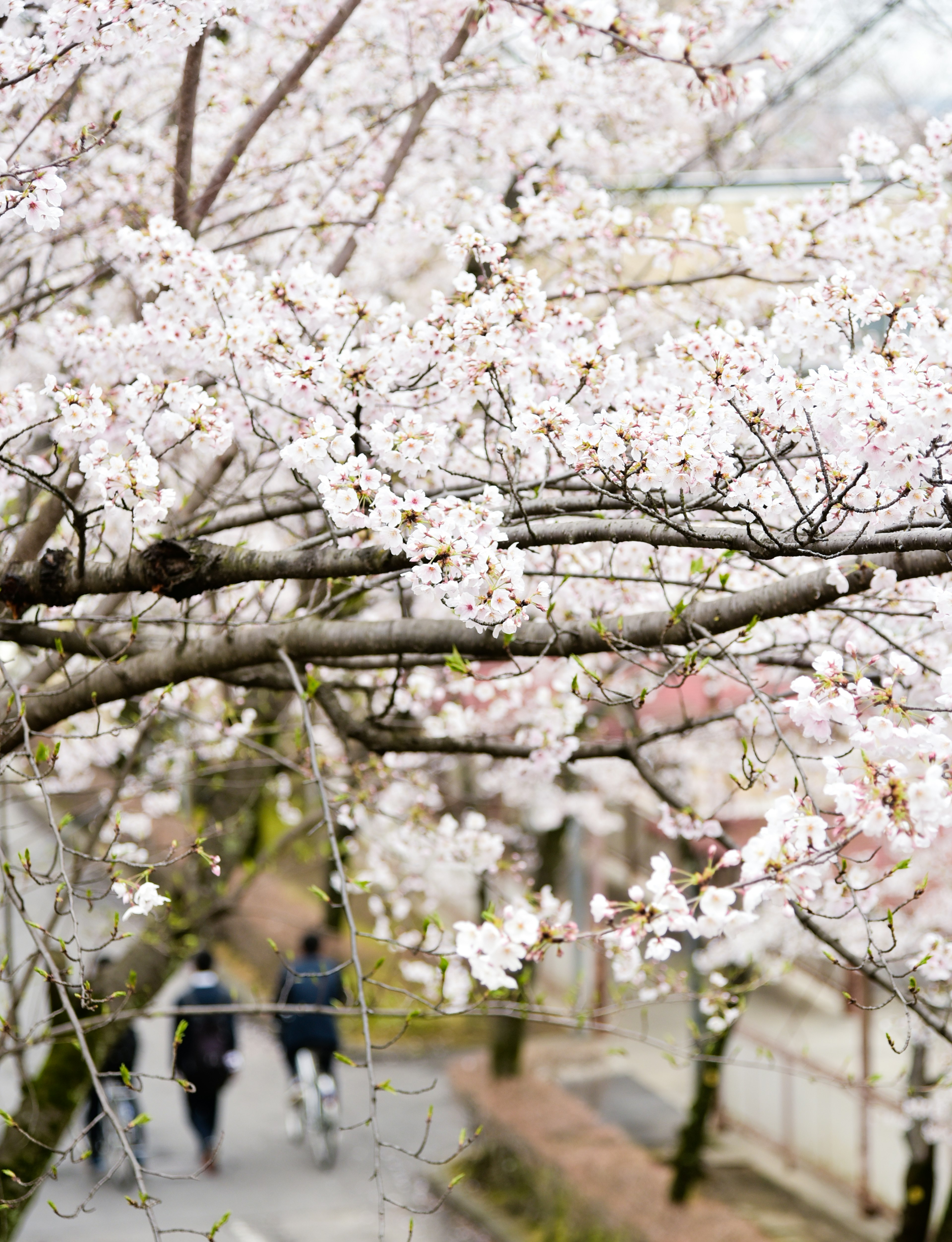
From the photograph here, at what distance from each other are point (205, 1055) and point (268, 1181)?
101cm

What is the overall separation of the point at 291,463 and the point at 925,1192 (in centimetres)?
609

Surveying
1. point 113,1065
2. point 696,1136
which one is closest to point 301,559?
point 696,1136

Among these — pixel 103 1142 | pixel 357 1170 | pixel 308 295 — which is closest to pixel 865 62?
pixel 308 295

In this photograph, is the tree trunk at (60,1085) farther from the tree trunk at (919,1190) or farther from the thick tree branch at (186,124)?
the tree trunk at (919,1190)

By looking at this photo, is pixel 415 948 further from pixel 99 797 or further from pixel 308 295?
pixel 99 797

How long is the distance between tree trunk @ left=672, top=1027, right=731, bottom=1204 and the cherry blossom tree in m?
1.46

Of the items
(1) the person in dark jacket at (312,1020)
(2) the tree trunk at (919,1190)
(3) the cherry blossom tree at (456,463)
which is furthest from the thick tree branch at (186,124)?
(2) the tree trunk at (919,1190)

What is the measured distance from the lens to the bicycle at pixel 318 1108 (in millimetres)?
8289

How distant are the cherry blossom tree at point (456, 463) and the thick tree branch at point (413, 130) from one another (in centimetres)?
3

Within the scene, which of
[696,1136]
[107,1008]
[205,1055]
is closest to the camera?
[107,1008]

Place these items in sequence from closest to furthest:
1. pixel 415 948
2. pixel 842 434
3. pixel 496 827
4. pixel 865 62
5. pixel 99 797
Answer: pixel 842 434, pixel 415 948, pixel 99 797, pixel 865 62, pixel 496 827

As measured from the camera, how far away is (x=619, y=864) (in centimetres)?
1482

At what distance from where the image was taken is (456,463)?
378 cm

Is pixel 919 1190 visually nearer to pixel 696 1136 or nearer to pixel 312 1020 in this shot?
pixel 696 1136
